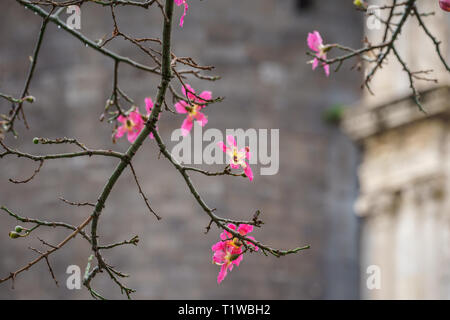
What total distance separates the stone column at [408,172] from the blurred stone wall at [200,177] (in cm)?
125

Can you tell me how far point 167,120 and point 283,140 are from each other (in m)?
1.51

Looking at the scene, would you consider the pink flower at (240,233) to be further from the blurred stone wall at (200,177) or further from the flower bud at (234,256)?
the blurred stone wall at (200,177)

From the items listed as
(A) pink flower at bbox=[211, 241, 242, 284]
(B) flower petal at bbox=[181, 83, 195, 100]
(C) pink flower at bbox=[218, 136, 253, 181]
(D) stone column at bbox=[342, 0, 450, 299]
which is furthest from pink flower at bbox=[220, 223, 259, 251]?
(D) stone column at bbox=[342, 0, 450, 299]

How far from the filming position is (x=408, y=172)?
11.3 metres

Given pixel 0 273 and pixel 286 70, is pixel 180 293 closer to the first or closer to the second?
pixel 0 273

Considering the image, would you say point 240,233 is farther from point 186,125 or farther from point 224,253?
point 186,125

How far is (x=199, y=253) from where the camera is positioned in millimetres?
12234

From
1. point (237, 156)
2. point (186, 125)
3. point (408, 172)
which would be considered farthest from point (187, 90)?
point (408, 172)

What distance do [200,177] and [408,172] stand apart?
7.84 ft

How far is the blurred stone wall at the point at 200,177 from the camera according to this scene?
12273 millimetres

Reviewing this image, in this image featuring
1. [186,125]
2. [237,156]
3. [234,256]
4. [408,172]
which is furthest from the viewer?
[408,172]

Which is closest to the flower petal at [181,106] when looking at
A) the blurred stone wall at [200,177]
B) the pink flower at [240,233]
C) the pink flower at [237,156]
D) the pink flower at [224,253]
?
the pink flower at [237,156]
